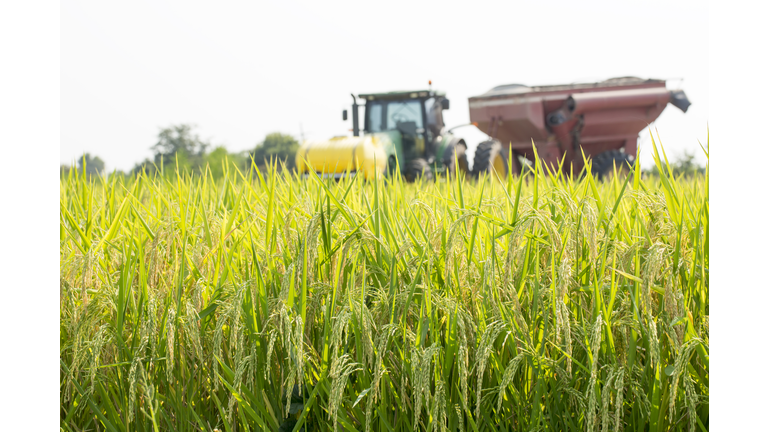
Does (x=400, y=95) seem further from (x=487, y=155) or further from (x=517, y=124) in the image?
(x=517, y=124)

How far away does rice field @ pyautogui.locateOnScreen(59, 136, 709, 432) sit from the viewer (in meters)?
1.27

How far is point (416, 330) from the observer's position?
1383 mm

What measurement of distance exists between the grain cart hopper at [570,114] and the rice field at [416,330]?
7.33 meters

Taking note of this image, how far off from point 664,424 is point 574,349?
11.2 inches

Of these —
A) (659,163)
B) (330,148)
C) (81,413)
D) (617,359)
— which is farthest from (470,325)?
(330,148)

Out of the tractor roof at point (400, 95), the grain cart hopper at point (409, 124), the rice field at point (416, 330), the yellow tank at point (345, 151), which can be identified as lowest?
the rice field at point (416, 330)

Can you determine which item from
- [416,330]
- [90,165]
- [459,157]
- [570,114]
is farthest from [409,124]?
[416,330]

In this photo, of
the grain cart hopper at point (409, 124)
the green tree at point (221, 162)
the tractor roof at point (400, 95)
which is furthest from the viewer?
the tractor roof at point (400, 95)

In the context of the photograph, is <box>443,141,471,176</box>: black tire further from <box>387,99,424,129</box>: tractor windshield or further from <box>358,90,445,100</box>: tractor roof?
<box>358,90,445,100</box>: tractor roof

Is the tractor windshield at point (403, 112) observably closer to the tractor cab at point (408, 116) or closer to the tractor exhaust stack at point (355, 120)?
the tractor cab at point (408, 116)

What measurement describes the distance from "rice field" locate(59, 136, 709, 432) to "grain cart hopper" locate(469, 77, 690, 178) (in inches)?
289

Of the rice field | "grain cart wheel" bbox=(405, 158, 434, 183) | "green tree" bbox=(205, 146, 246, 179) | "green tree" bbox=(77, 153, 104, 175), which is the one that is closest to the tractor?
"grain cart wheel" bbox=(405, 158, 434, 183)

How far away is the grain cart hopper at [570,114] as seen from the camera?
8.78 metres

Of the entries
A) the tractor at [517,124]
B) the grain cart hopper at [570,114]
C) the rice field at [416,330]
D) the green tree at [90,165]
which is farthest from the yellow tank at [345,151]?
the rice field at [416,330]
